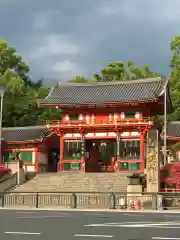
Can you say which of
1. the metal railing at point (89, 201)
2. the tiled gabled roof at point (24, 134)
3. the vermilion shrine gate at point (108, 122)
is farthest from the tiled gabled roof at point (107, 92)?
the metal railing at point (89, 201)

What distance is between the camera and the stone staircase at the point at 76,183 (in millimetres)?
33906

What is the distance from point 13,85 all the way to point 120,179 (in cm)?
2466

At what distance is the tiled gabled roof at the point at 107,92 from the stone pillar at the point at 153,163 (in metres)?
14.7

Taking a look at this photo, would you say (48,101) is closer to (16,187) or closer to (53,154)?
(53,154)

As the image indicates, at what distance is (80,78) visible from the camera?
65875 mm

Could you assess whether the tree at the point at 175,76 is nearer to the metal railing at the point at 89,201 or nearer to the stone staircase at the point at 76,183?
the stone staircase at the point at 76,183

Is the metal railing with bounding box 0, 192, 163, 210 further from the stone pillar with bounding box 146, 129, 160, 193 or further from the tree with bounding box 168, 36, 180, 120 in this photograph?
the tree with bounding box 168, 36, 180, 120

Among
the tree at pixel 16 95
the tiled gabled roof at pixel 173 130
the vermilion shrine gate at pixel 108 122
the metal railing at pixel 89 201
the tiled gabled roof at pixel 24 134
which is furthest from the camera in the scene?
the tree at pixel 16 95

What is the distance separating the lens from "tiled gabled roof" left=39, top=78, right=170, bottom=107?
43.1m

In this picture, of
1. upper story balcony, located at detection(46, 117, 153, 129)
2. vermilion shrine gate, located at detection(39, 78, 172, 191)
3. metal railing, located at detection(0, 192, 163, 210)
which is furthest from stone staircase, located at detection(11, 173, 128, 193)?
upper story balcony, located at detection(46, 117, 153, 129)

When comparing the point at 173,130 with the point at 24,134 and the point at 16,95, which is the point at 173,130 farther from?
the point at 16,95

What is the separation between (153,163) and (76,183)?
415 inches

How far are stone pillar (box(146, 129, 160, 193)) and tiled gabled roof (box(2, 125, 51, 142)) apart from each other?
20.6 meters

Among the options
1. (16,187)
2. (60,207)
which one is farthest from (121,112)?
(60,207)
